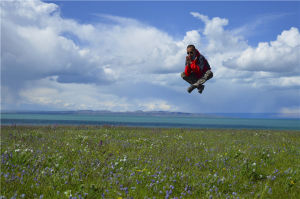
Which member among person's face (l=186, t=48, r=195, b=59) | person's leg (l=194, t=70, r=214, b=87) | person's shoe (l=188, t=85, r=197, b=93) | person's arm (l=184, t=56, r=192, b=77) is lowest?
person's shoe (l=188, t=85, r=197, b=93)

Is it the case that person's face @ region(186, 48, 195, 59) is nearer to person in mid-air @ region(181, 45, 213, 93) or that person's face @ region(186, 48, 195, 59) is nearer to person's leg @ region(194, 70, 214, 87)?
person in mid-air @ region(181, 45, 213, 93)

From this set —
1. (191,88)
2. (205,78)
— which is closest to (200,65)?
(205,78)

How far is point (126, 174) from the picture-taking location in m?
6.36

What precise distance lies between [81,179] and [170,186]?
216 centimetres

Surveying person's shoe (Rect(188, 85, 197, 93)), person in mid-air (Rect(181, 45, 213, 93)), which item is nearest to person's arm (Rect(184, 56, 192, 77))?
person in mid-air (Rect(181, 45, 213, 93))

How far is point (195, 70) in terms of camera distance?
12.5 feet

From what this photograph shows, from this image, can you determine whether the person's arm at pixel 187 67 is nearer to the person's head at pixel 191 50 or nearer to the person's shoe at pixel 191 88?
the person's head at pixel 191 50

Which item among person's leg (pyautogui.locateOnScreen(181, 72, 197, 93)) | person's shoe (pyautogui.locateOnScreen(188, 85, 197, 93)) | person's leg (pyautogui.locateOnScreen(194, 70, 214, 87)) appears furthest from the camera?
person's leg (pyautogui.locateOnScreen(181, 72, 197, 93))

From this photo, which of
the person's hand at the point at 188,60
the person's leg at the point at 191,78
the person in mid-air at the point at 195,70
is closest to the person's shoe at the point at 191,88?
the person in mid-air at the point at 195,70

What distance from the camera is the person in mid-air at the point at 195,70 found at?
12.0 feet

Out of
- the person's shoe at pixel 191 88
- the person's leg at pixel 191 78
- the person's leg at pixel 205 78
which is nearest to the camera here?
the person's leg at pixel 205 78

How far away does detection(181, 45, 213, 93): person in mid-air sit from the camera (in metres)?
3.65

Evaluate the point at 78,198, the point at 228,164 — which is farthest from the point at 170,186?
the point at 228,164

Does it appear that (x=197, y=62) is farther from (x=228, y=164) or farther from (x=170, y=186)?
(x=228, y=164)
